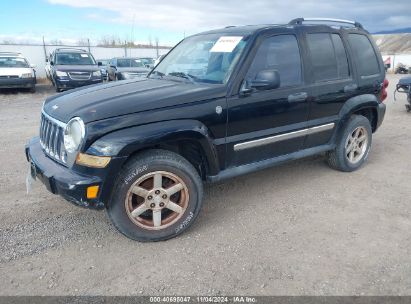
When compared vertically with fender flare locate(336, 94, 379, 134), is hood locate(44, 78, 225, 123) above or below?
above

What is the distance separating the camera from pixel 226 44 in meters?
3.86

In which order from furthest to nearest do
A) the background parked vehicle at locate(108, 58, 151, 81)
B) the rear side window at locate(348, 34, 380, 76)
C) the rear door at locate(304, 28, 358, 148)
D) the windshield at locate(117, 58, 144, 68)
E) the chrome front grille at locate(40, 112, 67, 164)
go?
1. the windshield at locate(117, 58, 144, 68)
2. the background parked vehicle at locate(108, 58, 151, 81)
3. the rear side window at locate(348, 34, 380, 76)
4. the rear door at locate(304, 28, 358, 148)
5. the chrome front grille at locate(40, 112, 67, 164)

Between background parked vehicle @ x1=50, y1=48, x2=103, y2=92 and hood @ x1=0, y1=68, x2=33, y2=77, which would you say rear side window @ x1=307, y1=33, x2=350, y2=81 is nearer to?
background parked vehicle @ x1=50, y1=48, x2=103, y2=92

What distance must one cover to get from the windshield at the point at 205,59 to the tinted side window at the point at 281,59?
21 cm

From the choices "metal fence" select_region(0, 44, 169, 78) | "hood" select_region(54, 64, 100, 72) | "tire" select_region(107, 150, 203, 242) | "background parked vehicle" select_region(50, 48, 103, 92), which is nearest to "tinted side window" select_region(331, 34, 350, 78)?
"tire" select_region(107, 150, 203, 242)

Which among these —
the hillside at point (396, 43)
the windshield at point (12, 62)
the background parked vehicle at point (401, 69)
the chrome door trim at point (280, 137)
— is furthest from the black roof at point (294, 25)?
the hillside at point (396, 43)

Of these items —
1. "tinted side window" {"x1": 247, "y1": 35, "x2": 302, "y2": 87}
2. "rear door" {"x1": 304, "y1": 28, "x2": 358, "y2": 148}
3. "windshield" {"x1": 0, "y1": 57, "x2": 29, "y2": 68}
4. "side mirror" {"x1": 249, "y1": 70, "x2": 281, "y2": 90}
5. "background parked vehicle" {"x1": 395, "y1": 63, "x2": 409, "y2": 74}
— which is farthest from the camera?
"background parked vehicle" {"x1": 395, "y1": 63, "x2": 409, "y2": 74}

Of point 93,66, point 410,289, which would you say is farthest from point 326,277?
point 93,66

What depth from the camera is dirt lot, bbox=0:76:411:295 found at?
273 cm

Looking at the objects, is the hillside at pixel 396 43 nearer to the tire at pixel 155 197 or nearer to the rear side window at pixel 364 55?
the rear side window at pixel 364 55

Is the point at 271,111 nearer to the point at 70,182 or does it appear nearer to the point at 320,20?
the point at 320,20

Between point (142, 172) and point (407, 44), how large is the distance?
42.7m

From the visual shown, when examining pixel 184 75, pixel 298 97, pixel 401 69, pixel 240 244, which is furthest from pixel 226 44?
pixel 401 69

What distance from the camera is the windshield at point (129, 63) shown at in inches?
648
